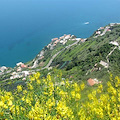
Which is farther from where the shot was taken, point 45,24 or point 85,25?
point 45,24

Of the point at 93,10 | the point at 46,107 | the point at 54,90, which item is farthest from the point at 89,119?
the point at 93,10

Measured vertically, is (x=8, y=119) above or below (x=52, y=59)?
below

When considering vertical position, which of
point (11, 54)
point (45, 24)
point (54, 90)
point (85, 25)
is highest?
point (45, 24)

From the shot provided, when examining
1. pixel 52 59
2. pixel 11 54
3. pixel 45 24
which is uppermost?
pixel 45 24

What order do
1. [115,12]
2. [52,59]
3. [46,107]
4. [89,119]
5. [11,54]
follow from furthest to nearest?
[115,12], [11,54], [52,59], [89,119], [46,107]

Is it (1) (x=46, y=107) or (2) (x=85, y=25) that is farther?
(2) (x=85, y=25)

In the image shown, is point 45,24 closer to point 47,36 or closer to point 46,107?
point 47,36

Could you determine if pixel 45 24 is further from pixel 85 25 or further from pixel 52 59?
pixel 52 59

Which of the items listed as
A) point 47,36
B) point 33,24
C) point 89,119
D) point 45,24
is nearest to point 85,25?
point 47,36

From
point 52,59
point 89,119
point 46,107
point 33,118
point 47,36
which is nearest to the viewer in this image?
point 33,118
